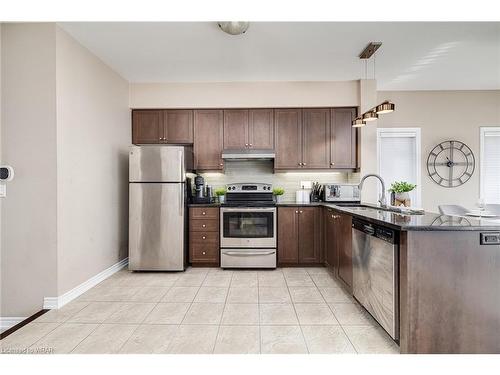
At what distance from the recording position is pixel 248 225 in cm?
395

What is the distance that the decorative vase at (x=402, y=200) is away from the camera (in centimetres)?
300

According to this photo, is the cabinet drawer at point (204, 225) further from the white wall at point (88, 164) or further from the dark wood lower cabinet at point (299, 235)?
the white wall at point (88, 164)

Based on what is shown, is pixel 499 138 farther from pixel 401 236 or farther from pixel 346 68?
pixel 401 236

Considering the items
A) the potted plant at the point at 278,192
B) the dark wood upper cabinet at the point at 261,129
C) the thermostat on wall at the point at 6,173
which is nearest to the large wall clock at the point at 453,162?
the potted plant at the point at 278,192

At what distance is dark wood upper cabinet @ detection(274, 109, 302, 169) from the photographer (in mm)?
4262

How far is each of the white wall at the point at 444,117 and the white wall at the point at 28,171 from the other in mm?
4575

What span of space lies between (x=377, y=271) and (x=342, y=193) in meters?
2.04

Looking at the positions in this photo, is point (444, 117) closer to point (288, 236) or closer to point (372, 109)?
point (372, 109)

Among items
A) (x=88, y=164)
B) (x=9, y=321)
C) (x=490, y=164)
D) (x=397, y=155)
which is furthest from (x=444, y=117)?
(x=9, y=321)

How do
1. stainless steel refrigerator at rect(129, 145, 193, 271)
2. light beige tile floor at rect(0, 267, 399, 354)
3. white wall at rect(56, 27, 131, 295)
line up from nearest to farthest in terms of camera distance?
light beige tile floor at rect(0, 267, 399, 354) → white wall at rect(56, 27, 131, 295) → stainless steel refrigerator at rect(129, 145, 193, 271)

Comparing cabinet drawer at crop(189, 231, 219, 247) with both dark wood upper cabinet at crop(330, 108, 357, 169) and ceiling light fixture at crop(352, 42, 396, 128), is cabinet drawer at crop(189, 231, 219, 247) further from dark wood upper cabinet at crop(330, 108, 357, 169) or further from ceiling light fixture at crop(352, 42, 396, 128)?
ceiling light fixture at crop(352, 42, 396, 128)

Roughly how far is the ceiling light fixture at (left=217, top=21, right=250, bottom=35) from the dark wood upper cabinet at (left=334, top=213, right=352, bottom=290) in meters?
2.08

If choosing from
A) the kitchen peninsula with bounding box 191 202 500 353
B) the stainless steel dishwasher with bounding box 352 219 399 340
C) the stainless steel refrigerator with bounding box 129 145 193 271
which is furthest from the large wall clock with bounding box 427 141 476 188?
the stainless steel refrigerator with bounding box 129 145 193 271
